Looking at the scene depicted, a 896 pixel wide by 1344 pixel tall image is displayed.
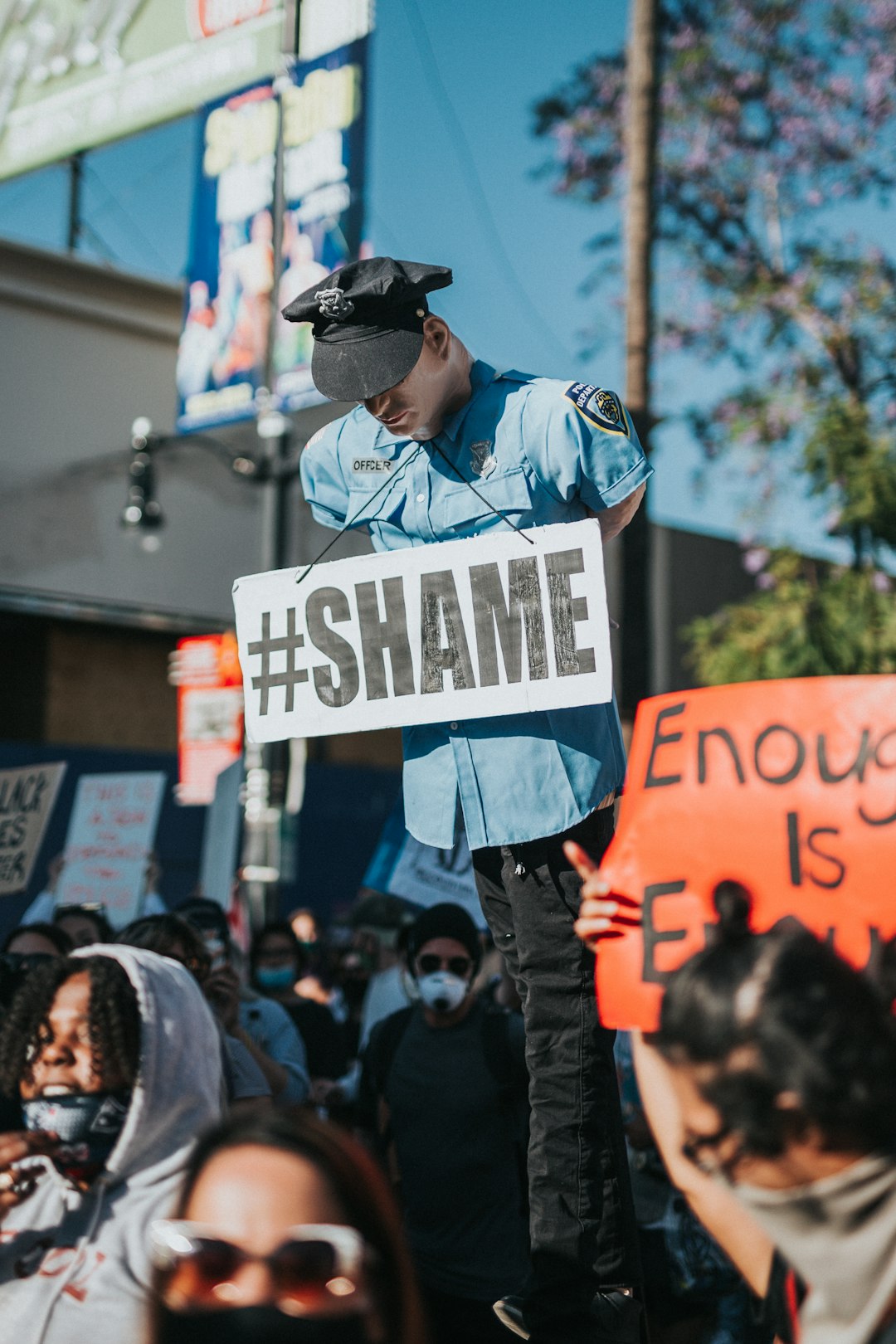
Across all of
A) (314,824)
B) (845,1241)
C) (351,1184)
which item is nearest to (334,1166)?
(351,1184)

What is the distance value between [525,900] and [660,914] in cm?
55

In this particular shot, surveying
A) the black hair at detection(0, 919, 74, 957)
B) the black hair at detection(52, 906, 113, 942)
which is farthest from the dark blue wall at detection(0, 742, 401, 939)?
the black hair at detection(0, 919, 74, 957)

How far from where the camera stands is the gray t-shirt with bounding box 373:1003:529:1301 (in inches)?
175

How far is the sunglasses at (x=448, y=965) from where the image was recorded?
5.05 m

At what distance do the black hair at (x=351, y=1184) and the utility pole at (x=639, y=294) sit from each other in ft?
27.6

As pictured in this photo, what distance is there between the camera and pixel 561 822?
280cm

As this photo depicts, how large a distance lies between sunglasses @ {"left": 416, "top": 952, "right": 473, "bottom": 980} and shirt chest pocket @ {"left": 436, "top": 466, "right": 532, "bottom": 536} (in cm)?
240

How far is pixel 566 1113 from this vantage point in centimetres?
273

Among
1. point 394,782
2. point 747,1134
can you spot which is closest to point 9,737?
point 394,782

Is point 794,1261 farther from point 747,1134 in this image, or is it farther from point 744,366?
point 744,366

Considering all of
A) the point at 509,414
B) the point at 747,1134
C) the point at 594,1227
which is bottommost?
the point at 594,1227

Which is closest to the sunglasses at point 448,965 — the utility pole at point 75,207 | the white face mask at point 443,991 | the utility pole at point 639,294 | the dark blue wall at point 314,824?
the white face mask at point 443,991

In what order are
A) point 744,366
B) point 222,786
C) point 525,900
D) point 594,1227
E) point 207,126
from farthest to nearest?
1. point 744,366
2. point 207,126
3. point 222,786
4. point 525,900
5. point 594,1227

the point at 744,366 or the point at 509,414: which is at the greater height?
the point at 744,366
